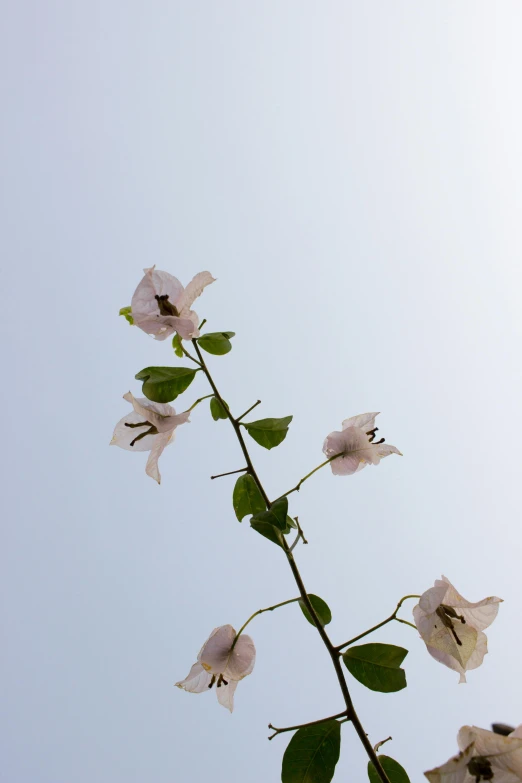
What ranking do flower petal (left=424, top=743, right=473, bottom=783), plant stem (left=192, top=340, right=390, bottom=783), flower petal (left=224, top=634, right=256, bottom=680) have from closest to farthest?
flower petal (left=424, top=743, right=473, bottom=783) < plant stem (left=192, top=340, right=390, bottom=783) < flower petal (left=224, top=634, right=256, bottom=680)

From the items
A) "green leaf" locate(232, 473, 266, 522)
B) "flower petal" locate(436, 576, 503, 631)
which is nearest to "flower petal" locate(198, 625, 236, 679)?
"green leaf" locate(232, 473, 266, 522)

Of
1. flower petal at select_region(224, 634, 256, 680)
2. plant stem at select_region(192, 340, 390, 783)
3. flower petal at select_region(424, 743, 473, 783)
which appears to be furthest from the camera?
flower petal at select_region(224, 634, 256, 680)

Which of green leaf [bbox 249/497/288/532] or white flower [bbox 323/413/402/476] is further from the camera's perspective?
white flower [bbox 323/413/402/476]

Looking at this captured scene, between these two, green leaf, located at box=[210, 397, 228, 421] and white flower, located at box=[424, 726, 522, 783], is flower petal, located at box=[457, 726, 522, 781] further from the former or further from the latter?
green leaf, located at box=[210, 397, 228, 421]

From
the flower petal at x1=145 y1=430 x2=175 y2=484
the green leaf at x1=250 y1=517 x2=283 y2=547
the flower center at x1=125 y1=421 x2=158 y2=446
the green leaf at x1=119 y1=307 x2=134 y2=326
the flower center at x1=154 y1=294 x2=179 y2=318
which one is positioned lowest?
the green leaf at x1=250 y1=517 x2=283 y2=547

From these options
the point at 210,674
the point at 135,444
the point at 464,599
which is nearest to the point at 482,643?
the point at 464,599

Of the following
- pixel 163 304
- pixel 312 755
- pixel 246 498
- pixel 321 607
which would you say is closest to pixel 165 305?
pixel 163 304

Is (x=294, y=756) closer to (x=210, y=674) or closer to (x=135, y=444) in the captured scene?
(x=210, y=674)

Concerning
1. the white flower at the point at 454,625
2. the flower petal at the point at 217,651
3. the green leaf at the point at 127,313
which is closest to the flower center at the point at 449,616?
the white flower at the point at 454,625

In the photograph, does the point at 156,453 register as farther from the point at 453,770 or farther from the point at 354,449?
the point at 453,770
